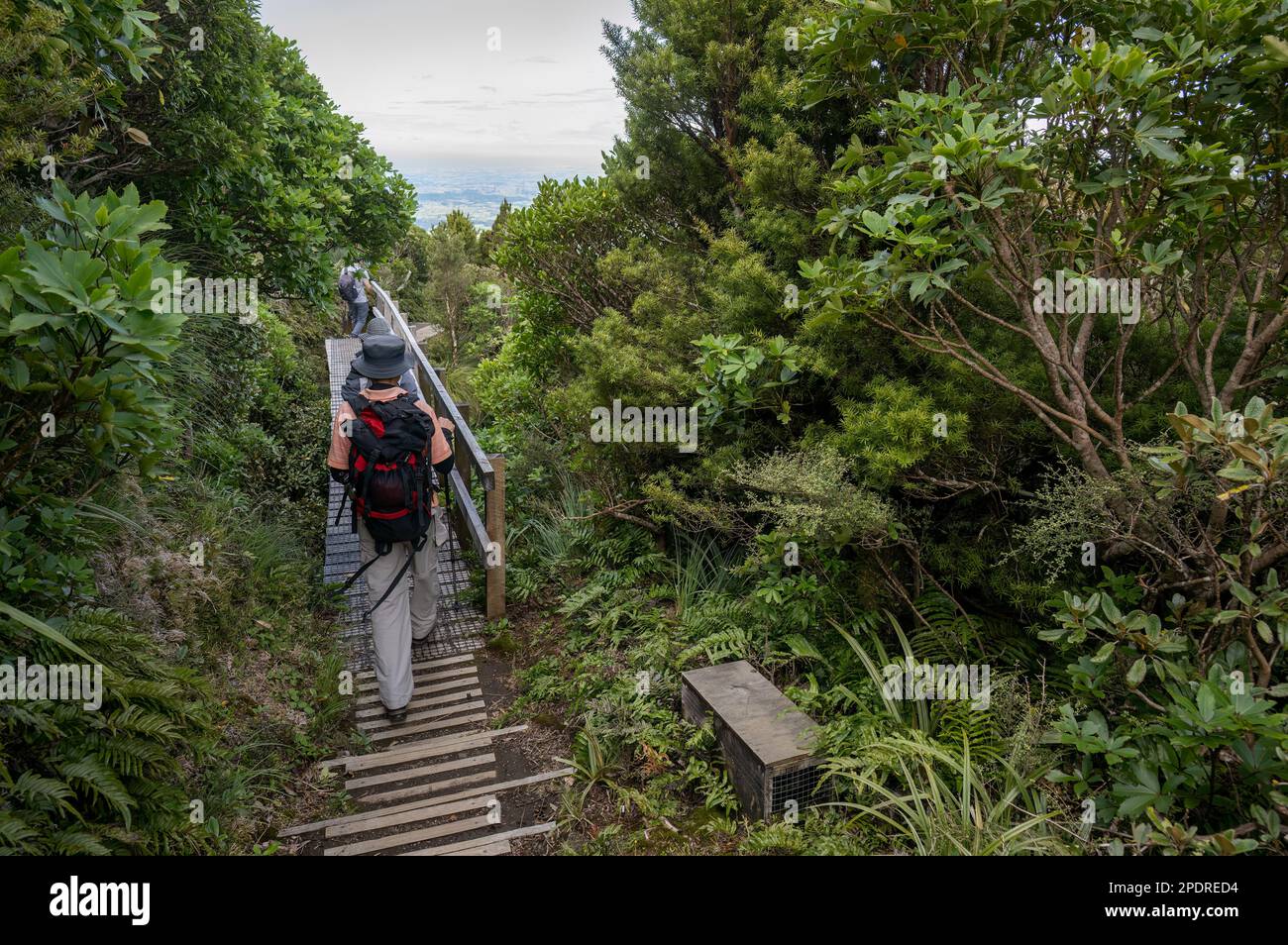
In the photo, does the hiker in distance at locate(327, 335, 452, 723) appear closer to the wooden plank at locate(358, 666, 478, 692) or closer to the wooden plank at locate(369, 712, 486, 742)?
the wooden plank at locate(369, 712, 486, 742)

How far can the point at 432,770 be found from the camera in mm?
4316

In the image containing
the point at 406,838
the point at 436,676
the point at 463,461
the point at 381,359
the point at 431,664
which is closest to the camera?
the point at 406,838

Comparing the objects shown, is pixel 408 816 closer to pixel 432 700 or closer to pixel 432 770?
pixel 432 770

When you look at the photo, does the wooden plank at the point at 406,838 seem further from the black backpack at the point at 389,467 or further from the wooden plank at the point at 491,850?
the black backpack at the point at 389,467

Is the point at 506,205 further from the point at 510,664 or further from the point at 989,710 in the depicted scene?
the point at 989,710

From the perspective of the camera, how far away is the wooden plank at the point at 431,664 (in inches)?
210

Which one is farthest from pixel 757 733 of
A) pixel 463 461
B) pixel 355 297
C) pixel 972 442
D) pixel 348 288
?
pixel 355 297

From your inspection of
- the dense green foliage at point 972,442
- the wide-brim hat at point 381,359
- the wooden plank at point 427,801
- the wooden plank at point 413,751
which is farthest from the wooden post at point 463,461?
the wooden plank at point 427,801

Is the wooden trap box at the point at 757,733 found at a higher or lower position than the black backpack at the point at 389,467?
lower

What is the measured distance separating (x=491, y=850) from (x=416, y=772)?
889 millimetres

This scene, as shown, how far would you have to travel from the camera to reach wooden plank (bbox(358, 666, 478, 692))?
205 inches

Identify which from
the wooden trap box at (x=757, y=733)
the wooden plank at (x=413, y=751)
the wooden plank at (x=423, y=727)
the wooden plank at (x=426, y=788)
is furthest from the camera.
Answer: the wooden plank at (x=423, y=727)
